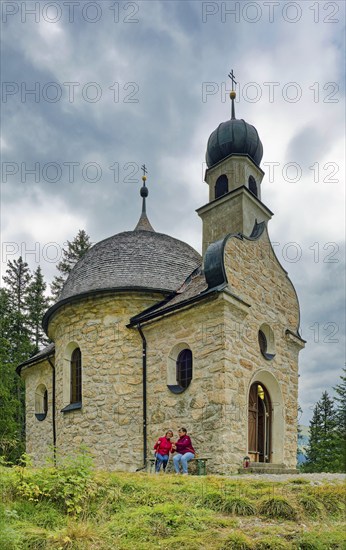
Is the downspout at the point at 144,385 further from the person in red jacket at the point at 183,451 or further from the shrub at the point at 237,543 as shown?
the shrub at the point at 237,543

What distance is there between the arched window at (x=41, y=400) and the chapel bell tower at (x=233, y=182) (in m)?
8.75

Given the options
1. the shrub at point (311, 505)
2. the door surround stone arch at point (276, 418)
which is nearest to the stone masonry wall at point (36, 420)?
the door surround stone arch at point (276, 418)

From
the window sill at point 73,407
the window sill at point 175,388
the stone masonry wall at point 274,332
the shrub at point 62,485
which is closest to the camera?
the shrub at point 62,485

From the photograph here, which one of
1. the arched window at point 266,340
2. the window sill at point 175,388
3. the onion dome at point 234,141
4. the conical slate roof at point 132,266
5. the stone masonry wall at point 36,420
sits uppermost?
the onion dome at point 234,141

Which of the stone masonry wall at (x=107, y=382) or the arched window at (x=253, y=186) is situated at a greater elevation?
the arched window at (x=253, y=186)

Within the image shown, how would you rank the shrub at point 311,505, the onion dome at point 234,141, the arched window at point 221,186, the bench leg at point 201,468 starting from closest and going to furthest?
1. the shrub at point 311,505
2. the bench leg at point 201,468
3. the arched window at point 221,186
4. the onion dome at point 234,141

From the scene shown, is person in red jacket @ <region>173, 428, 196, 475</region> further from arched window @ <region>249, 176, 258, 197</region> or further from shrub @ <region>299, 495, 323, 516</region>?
arched window @ <region>249, 176, 258, 197</region>

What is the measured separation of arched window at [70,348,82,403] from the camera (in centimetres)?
1449

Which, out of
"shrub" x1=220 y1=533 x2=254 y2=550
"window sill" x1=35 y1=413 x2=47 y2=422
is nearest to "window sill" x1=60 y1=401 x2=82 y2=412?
"window sill" x1=35 y1=413 x2=47 y2=422

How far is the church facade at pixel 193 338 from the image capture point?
11.2 meters

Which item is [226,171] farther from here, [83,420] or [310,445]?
[310,445]

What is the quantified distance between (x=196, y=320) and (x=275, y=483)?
185 inches

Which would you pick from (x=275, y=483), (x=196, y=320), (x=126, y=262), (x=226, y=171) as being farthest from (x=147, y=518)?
(x=226, y=171)

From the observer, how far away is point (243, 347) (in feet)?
38.5
